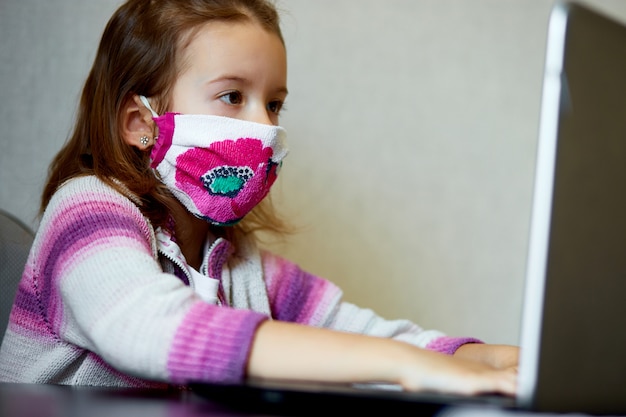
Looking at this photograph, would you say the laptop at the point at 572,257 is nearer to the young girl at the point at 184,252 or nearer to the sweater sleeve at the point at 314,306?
the young girl at the point at 184,252

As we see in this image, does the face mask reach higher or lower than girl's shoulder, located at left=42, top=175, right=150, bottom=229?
higher

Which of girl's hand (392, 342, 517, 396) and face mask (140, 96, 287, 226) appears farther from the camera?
face mask (140, 96, 287, 226)

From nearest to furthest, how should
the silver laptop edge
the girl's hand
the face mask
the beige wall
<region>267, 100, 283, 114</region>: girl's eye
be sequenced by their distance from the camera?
the silver laptop edge
the girl's hand
the face mask
<region>267, 100, 283, 114</region>: girl's eye
the beige wall

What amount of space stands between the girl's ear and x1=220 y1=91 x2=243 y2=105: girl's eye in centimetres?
13

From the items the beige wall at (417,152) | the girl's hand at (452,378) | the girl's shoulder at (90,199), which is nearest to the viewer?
the girl's hand at (452,378)

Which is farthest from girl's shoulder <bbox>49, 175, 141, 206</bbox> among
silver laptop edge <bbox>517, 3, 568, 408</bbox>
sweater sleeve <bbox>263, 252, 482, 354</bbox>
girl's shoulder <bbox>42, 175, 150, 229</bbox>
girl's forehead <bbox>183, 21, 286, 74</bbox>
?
Answer: silver laptop edge <bbox>517, 3, 568, 408</bbox>

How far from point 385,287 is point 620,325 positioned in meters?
1.08

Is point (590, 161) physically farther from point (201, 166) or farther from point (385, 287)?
point (385, 287)

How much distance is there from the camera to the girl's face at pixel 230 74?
1068 mm

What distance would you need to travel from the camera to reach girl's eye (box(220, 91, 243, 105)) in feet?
3.51

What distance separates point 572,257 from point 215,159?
2.07ft

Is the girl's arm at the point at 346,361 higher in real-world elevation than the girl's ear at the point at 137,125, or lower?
lower

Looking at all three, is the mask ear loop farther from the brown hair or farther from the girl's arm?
the girl's arm

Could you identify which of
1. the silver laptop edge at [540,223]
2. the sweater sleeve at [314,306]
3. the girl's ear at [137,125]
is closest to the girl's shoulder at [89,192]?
the girl's ear at [137,125]
